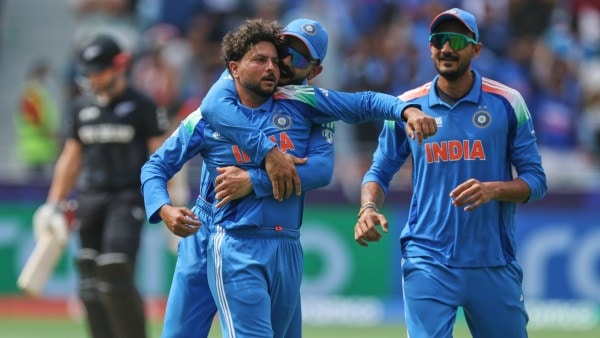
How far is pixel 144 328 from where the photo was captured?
33.0ft

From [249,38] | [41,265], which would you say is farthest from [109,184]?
[249,38]

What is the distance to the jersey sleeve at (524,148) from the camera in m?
7.43

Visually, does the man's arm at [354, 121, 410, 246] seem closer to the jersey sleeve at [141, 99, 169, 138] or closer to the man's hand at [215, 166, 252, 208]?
the man's hand at [215, 166, 252, 208]

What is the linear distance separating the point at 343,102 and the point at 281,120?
1.18ft

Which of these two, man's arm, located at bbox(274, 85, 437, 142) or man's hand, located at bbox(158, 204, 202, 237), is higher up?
man's arm, located at bbox(274, 85, 437, 142)

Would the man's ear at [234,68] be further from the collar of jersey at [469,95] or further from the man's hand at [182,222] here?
the collar of jersey at [469,95]

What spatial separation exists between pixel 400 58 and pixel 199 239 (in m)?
10.7

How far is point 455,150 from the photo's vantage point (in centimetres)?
743

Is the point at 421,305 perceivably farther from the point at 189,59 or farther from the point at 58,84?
the point at 58,84

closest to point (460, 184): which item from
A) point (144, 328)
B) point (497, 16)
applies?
point (144, 328)

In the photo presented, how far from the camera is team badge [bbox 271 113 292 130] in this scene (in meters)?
7.19

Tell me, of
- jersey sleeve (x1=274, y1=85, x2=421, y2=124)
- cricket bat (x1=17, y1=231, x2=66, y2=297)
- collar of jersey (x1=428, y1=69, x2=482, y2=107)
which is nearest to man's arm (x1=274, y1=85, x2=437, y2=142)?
jersey sleeve (x1=274, y1=85, x2=421, y2=124)

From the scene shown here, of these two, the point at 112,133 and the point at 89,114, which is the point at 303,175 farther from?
the point at 89,114

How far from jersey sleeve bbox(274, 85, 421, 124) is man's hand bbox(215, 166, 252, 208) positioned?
51 cm
